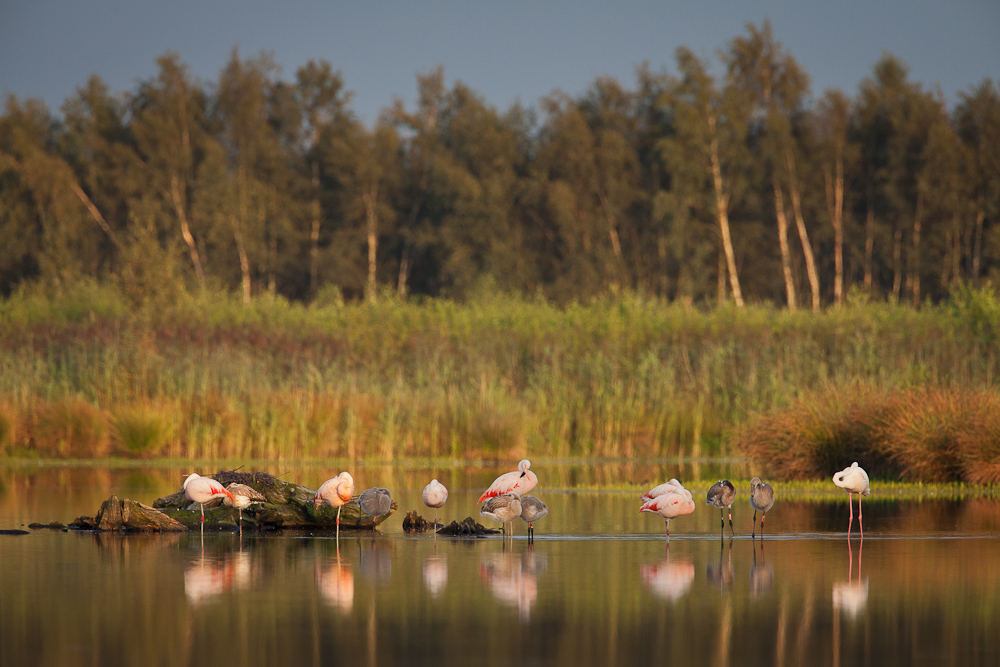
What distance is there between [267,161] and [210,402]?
39.6 metres

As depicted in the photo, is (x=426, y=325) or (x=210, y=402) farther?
(x=426, y=325)

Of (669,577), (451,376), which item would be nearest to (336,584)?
(669,577)

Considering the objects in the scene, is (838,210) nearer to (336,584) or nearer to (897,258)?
(897,258)

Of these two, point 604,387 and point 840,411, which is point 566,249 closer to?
point 604,387

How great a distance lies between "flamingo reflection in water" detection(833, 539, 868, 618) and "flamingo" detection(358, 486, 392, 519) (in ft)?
13.8

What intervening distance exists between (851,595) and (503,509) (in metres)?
3.51

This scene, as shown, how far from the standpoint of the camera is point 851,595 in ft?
26.7

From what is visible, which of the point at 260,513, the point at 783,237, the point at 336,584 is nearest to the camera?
the point at 336,584

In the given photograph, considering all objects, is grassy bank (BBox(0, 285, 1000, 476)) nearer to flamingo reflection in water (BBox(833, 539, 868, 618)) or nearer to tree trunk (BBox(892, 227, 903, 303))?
flamingo reflection in water (BBox(833, 539, 868, 618))

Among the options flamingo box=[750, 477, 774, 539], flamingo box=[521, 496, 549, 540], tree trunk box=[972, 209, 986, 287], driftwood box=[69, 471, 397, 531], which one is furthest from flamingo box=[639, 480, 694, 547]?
tree trunk box=[972, 209, 986, 287]

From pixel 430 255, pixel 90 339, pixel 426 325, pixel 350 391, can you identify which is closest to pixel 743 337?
pixel 426 325

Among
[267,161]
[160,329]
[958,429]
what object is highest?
[267,161]

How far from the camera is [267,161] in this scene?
6034 centimetres

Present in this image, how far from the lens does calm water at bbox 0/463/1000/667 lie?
6.53 m
